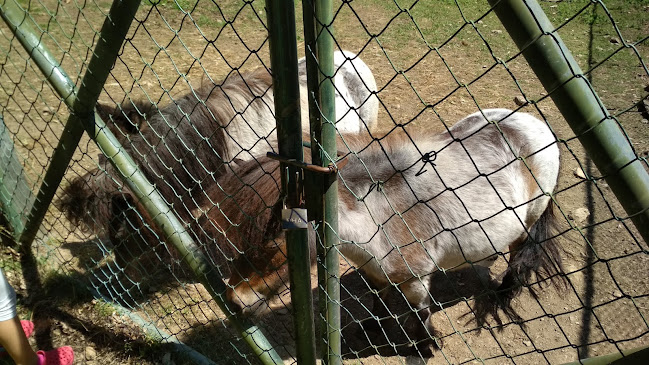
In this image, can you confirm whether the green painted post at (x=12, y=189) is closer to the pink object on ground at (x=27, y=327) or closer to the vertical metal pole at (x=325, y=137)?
the pink object on ground at (x=27, y=327)

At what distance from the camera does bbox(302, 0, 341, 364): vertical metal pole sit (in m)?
1.32

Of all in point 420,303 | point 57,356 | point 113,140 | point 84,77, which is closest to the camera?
point 84,77

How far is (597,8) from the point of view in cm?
793

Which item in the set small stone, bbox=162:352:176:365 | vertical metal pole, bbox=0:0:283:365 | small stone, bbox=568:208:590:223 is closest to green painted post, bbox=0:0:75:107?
vertical metal pole, bbox=0:0:283:365

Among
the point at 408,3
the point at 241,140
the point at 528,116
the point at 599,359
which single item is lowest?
the point at 599,359

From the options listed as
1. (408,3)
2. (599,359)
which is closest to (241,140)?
(599,359)

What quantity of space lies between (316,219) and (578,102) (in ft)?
2.87

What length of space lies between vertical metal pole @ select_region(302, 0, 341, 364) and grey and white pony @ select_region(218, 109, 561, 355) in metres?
0.51

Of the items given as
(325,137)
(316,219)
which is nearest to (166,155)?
(316,219)

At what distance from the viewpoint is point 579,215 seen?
14.5 feet

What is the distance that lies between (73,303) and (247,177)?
1.68 meters

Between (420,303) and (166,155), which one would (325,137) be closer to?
(420,303)

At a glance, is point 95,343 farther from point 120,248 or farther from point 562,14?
point 562,14

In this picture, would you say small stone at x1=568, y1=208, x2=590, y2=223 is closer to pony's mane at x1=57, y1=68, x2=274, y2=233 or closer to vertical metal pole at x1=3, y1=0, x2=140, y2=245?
pony's mane at x1=57, y1=68, x2=274, y2=233
